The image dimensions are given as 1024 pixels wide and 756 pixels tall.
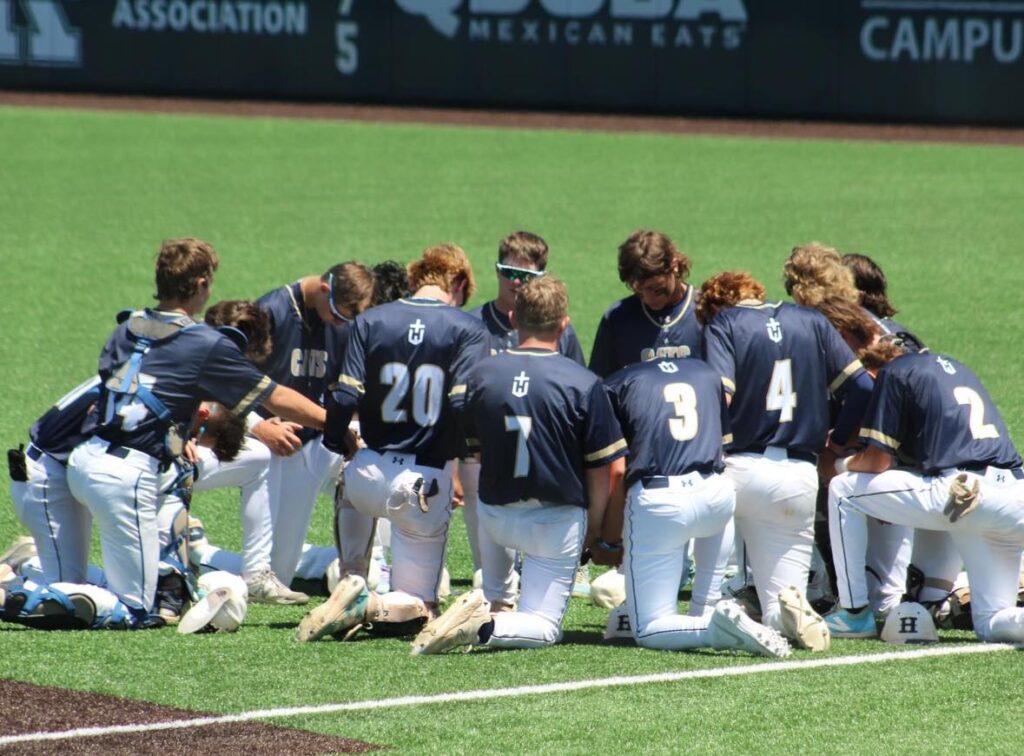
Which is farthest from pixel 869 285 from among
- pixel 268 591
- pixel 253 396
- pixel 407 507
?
pixel 268 591

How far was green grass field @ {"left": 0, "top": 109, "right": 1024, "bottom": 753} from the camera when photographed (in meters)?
5.65

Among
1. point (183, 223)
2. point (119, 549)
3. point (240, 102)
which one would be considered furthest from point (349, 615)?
point (240, 102)

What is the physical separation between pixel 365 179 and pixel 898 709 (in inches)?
682

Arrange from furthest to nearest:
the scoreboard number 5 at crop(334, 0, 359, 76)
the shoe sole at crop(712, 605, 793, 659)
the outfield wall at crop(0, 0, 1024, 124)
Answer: the scoreboard number 5 at crop(334, 0, 359, 76) → the outfield wall at crop(0, 0, 1024, 124) → the shoe sole at crop(712, 605, 793, 659)

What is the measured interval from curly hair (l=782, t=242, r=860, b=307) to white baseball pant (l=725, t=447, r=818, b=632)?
36.4 inches

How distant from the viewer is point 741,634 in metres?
6.36

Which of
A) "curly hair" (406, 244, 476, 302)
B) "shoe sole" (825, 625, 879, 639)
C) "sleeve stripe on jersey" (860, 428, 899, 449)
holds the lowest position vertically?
"shoe sole" (825, 625, 879, 639)

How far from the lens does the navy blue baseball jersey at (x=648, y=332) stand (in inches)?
303

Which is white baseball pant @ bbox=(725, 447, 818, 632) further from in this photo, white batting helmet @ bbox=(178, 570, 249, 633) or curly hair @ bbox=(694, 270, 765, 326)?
white batting helmet @ bbox=(178, 570, 249, 633)

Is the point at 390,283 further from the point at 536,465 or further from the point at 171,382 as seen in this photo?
the point at 536,465

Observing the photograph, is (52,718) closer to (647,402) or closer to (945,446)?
(647,402)

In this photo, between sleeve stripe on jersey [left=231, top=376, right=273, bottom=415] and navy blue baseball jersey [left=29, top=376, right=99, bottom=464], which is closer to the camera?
sleeve stripe on jersey [left=231, top=376, right=273, bottom=415]

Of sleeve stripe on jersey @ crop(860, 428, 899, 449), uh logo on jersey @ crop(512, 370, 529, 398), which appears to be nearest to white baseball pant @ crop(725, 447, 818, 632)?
sleeve stripe on jersey @ crop(860, 428, 899, 449)

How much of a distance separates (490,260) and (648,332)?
9471 mm
